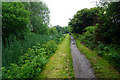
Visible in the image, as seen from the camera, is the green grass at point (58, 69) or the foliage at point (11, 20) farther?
the foliage at point (11, 20)

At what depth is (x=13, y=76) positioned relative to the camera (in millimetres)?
1938

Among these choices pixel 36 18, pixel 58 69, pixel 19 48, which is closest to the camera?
pixel 58 69

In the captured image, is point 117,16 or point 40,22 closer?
point 117,16

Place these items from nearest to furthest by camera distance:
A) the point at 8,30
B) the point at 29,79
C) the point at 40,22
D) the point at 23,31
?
1. the point at 29,79
2. the point at 8,30
3. the point at 23,31
4. the point at 40,22

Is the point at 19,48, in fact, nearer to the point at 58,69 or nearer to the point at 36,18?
the point at 58,69

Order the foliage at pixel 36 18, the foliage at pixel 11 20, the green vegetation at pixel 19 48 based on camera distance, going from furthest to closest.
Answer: the foliage at pixel 36 18 → the foliage at pixel 11 20 → the green vegetation at pixel 19 48

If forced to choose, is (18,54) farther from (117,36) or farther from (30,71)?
(117,36)

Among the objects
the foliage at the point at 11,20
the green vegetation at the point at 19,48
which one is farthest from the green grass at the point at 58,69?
the foliage at the point at 11,20

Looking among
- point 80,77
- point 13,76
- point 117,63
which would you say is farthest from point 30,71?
point 117,63

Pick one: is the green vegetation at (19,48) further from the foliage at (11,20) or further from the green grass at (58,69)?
the green grass at (58,69)

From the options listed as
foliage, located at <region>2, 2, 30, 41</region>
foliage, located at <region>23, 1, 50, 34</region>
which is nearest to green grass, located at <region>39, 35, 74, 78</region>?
foliage, located at <region>2, 2, 30, 41</region>

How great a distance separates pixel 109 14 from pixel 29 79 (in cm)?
403

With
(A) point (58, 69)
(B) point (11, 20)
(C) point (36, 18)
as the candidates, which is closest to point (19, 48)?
(A) point (58, 69)

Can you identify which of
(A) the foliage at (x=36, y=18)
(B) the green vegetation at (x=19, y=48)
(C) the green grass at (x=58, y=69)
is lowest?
(C) the green grass at (x=58, y=69)
